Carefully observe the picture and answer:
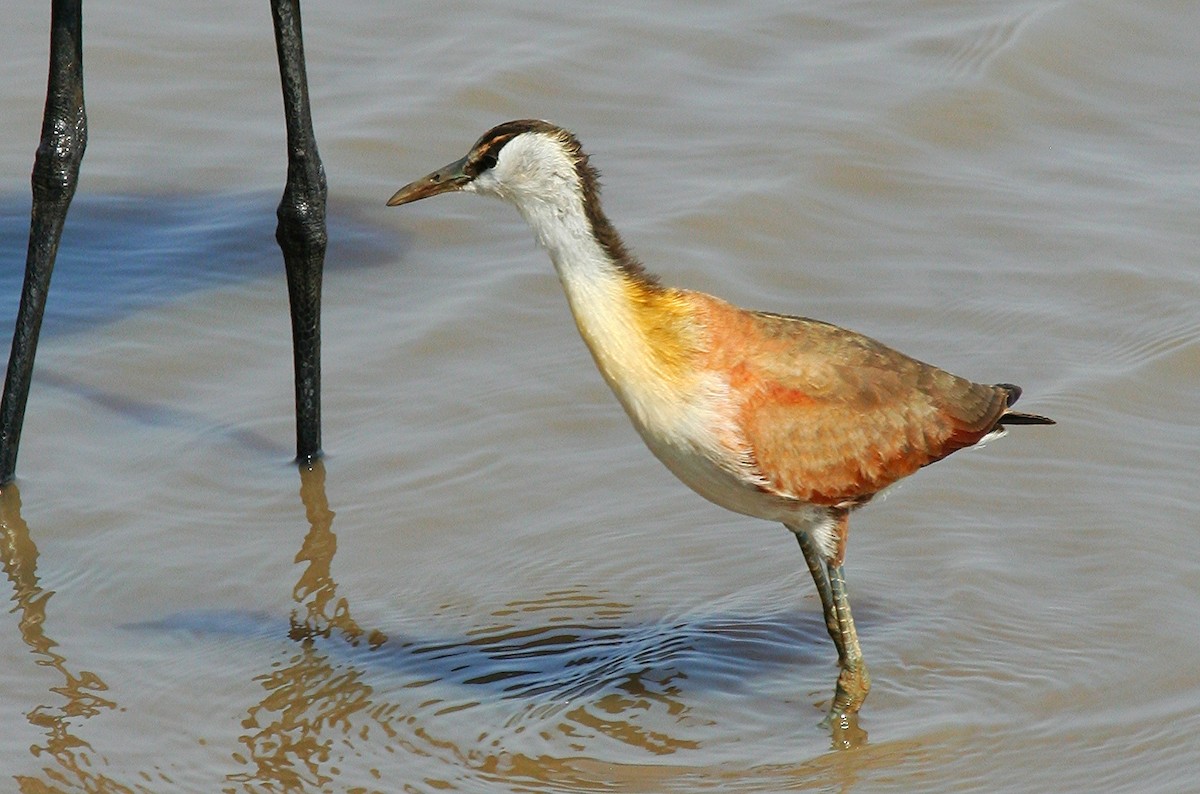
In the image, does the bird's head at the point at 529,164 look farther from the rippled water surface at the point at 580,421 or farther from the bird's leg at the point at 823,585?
the rippled water surface at the point at 580,421

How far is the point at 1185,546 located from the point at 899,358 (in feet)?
4.02

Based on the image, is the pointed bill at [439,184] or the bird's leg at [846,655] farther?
the bird's leg at [846,655]

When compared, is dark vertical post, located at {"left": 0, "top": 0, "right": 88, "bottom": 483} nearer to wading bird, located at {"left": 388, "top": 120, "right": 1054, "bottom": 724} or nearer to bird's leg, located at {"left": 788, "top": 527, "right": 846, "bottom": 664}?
wading bird, located at {"left": 388, "top": 120, "right": 1054, "bottom": 724}

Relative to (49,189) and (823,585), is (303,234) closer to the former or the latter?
(49,189)

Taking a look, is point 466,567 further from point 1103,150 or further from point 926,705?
point 1103,150

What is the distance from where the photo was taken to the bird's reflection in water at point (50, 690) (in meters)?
4.79

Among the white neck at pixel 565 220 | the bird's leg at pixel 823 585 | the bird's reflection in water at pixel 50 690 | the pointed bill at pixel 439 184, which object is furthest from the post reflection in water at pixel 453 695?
the pointed bill at pixel 439 184

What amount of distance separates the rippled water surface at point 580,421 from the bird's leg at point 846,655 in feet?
0.32

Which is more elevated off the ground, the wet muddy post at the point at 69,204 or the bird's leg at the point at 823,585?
the wet muddy post at the point at 69,204

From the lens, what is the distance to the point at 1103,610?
219 inches

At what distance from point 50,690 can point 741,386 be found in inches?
81.4

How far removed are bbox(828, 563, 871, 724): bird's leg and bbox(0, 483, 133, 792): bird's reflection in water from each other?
6.31ft

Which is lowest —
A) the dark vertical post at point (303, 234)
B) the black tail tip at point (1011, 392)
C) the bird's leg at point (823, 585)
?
the bird's leg at point (823, 585)

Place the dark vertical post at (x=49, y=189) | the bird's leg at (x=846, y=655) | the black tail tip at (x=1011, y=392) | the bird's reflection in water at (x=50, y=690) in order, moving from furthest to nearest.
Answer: the dark vertical post at (x=49, y=189) < the black tail tip at (x=1011, y=392) < the bird's leg at (x=846, y=655) < the bird's reflection in water at (x=50, y=690)
